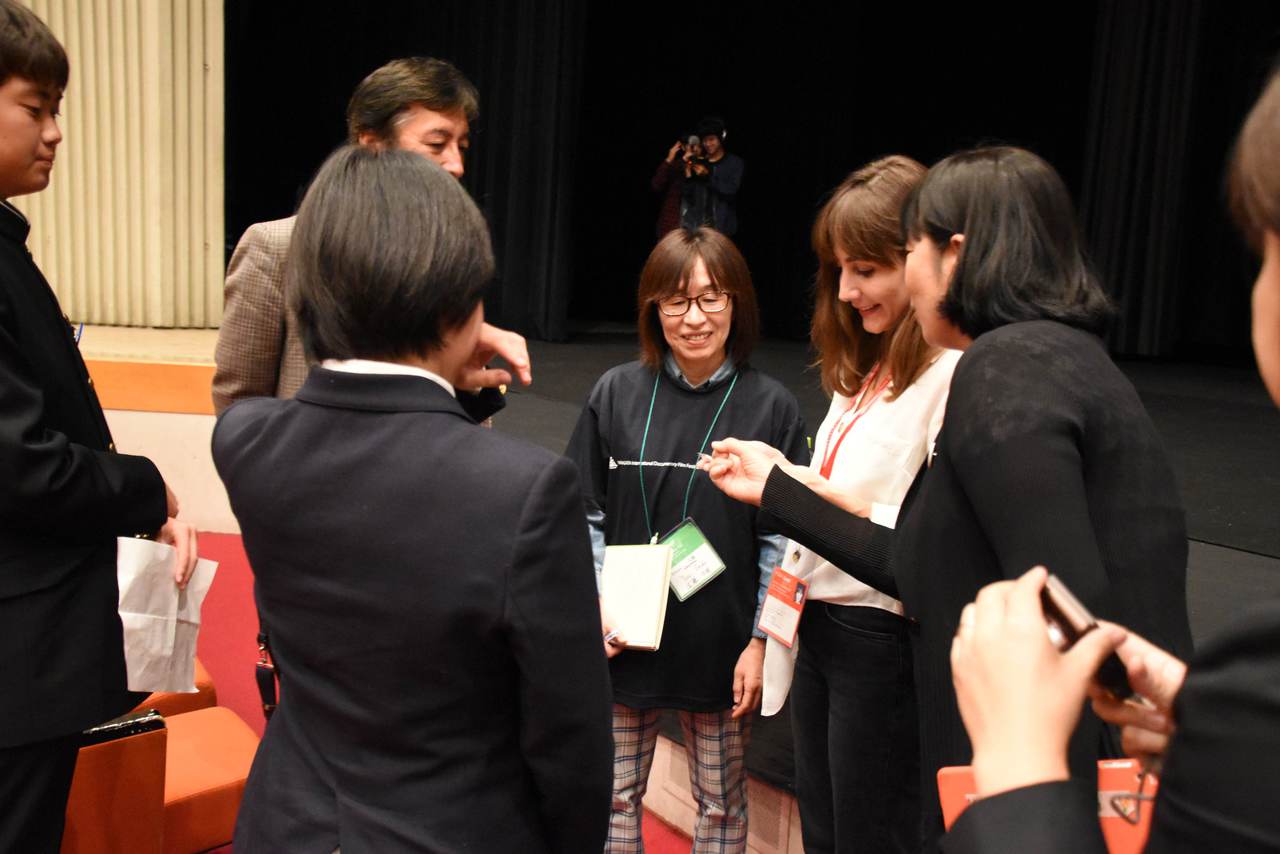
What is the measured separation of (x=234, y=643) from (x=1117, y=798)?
322cm

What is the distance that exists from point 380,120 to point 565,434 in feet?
8.06

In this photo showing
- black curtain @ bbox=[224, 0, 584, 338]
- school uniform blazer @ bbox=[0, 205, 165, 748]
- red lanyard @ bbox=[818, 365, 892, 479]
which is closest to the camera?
school uniform blazer @ bbox=[0, 205, 165, 748]

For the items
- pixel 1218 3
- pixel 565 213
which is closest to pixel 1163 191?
pixel 1218 3

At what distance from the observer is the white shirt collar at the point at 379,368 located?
0.94 meters

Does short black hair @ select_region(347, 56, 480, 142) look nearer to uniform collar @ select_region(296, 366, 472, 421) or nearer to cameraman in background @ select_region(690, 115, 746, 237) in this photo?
uniform collar @ select_region(296, 366, 472, 421)

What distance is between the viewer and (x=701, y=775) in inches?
77.2

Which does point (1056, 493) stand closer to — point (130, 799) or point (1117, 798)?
point (1117, 798)

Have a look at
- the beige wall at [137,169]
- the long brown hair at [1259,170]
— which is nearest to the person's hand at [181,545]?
the long brown hair at [1259,170]

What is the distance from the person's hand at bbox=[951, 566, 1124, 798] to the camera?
623 mm

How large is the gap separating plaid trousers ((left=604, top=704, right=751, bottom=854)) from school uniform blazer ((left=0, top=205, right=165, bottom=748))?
858mm

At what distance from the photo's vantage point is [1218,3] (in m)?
7.18

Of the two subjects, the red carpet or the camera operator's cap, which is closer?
the red carpet

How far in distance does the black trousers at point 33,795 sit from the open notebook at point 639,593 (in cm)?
84

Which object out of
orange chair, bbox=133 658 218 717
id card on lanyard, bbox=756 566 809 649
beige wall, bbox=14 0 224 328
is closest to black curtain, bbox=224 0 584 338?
beige wall, bbox=14 0 224 328
